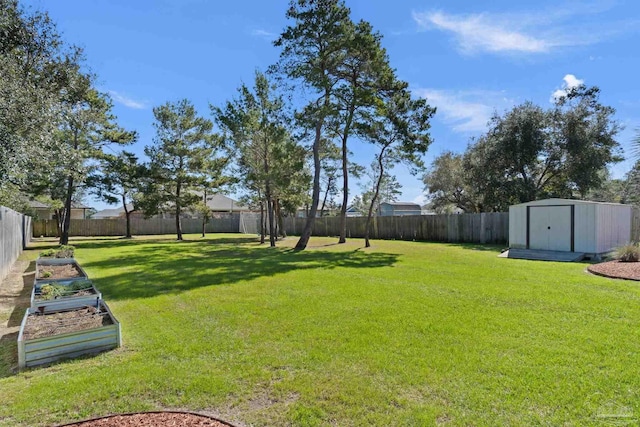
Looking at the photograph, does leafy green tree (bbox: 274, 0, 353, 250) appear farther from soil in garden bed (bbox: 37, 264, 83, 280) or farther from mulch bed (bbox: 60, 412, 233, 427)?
mulch bed (bbox: 60, 412, 233, 427)

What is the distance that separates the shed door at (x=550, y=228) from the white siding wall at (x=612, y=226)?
871 mm

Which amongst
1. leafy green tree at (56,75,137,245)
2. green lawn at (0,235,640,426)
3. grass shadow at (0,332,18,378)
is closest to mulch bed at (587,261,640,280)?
green lawn at (0,235,640,426)

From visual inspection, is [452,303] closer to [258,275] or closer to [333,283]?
[333,283]

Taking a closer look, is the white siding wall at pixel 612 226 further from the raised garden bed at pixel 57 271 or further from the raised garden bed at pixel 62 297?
the raised garden bed at pixel 57 271

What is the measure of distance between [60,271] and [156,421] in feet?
27.0

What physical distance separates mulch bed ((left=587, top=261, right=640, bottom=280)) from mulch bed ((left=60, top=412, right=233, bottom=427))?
9.27 metres

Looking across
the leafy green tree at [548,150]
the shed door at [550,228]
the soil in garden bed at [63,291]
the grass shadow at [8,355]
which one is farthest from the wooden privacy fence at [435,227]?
the grass shadow at [8,355]

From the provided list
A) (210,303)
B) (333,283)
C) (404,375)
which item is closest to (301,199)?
(333,283)

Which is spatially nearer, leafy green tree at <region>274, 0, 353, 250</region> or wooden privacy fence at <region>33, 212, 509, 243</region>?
leafy green tree at <region>274, 0, 353, 250</region>

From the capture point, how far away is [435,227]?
822 inches

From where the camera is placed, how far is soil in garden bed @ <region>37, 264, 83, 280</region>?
7815 mm

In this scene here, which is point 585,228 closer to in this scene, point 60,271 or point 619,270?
point 619,270

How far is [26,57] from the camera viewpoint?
8.78 meters

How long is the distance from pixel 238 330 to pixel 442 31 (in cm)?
1109
